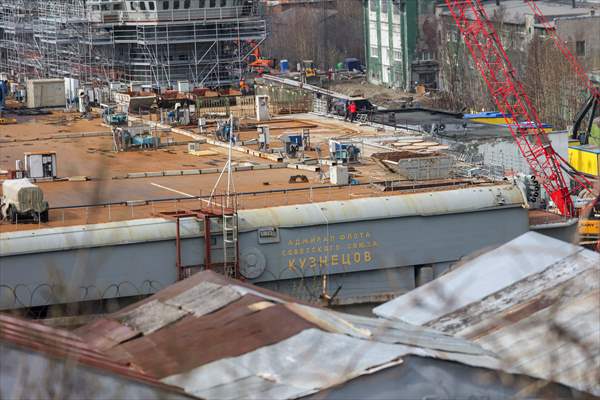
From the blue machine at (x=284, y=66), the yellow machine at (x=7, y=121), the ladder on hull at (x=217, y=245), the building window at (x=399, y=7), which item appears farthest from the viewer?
the blue machine at (x=284, y=66)

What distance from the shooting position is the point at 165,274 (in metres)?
23.0

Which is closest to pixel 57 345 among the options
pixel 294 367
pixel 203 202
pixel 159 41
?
pixel 294 367

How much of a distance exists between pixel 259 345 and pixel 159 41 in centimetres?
3559

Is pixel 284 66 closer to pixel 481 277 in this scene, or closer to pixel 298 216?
pixel 298 216

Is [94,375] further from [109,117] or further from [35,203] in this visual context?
[109,117]

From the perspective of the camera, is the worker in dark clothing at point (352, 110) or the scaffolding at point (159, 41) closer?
the worker in dark clothing at point (352, 110)

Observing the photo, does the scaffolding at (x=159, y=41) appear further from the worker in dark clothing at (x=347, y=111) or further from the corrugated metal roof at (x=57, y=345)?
the corrugated metal roof at (x=57, y=345)

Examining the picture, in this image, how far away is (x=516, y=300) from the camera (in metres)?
15.5

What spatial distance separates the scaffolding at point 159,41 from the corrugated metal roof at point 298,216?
75.4 ft

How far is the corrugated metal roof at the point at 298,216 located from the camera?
22.0 m

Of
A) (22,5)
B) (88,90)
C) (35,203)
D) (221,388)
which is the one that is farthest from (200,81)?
(221,388)

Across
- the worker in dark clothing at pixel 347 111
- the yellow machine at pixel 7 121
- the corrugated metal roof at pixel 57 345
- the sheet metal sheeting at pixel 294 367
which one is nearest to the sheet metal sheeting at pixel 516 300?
the sheet metal sheeting at pixel 294 367

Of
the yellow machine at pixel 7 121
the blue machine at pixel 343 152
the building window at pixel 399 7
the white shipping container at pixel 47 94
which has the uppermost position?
the building window at pixel 399 7

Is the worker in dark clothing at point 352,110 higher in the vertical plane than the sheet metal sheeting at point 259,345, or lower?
higher
